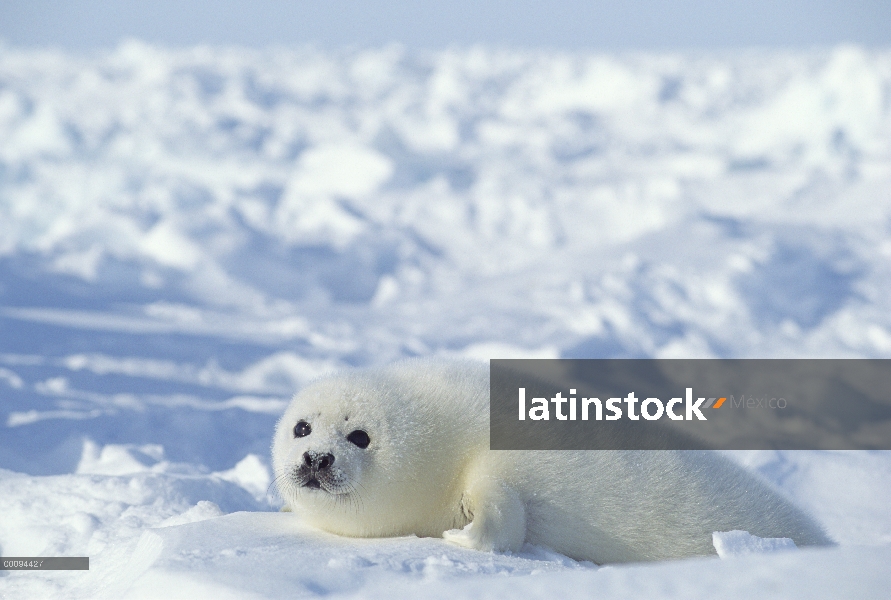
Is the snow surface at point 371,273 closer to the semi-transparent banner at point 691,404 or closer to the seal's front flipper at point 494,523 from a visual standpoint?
the seal's front flipper at point 494,523

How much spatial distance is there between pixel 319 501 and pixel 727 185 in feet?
30.8

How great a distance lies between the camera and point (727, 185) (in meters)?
10.9

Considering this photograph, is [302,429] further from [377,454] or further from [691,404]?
[691,404]

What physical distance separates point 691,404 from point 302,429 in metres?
3.13

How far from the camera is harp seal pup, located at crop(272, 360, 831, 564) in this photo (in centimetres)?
238

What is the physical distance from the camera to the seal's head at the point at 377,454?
2.38 meters

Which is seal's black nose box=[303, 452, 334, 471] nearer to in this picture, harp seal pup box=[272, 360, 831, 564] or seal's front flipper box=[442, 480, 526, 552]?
harp seal pup box=[272, 360, 831, 564]

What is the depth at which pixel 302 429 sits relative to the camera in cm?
249

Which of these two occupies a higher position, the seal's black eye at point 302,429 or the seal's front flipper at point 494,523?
the seal's black eye at point 302,429

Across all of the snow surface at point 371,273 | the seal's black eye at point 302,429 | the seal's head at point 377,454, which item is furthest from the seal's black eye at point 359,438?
the snow surface at point 371,273

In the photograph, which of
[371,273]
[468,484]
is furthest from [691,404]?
[371,273]

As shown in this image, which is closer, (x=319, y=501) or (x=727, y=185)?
(x=319, y=501)

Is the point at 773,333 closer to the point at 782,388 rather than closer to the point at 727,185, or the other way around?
the point at 782,388

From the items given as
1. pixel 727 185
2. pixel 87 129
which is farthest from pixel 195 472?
pixel 87 129
